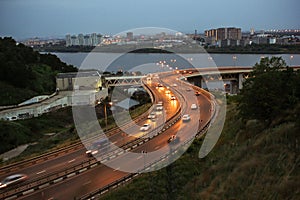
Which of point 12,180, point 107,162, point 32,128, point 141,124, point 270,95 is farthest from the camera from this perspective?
point 32,128

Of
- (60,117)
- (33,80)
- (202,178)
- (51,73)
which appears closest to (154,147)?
(202,178)

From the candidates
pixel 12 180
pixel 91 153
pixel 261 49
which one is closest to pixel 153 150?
pixel 91 153

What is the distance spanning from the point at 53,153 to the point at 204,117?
244 inches

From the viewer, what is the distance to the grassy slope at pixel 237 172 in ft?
16.8

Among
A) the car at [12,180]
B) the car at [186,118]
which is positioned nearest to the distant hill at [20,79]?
the car at [186,118]

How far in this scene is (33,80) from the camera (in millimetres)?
25547

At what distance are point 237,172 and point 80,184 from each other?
11.4 ft

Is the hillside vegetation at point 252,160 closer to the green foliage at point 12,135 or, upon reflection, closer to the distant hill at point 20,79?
the green foliage at point 12,135

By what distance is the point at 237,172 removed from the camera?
5.93 meters

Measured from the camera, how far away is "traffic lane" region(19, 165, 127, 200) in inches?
262

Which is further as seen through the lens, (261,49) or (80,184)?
(261,49)

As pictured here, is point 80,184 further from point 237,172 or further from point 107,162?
point 237,172

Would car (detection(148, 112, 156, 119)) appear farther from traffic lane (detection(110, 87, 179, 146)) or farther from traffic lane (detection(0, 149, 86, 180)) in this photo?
traffic lane (detection(0, 149, 86, 180))

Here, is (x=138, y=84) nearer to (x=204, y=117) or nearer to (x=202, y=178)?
(x=204, y=117)
